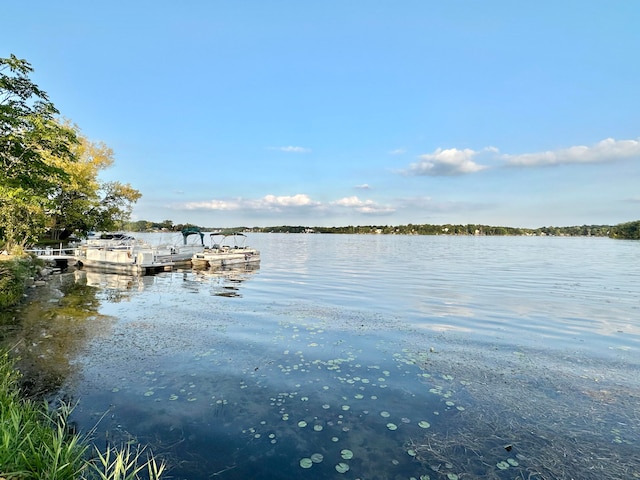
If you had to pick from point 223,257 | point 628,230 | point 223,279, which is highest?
point 628,230

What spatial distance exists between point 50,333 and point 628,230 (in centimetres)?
18083

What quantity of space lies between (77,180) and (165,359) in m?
37.7

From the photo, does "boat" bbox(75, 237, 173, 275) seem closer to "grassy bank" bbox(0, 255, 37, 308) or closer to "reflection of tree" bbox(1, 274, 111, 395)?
"grassy bank" bbox(0, 255, 37, 308)

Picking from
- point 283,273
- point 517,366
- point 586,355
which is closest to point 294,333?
point 517,366

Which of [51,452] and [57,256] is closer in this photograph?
[51,452]

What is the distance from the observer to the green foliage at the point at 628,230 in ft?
438

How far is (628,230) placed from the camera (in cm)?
13825

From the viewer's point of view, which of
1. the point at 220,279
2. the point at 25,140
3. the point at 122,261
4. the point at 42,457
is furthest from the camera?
the point at 122,261

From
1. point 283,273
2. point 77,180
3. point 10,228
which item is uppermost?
point 77,180

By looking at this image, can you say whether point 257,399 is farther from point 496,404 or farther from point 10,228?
point 10,228

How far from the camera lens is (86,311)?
1467cm

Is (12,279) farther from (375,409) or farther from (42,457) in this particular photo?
(375,409)

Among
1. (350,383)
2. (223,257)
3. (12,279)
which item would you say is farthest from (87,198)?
(350,383)

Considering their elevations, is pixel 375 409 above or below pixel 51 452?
below
